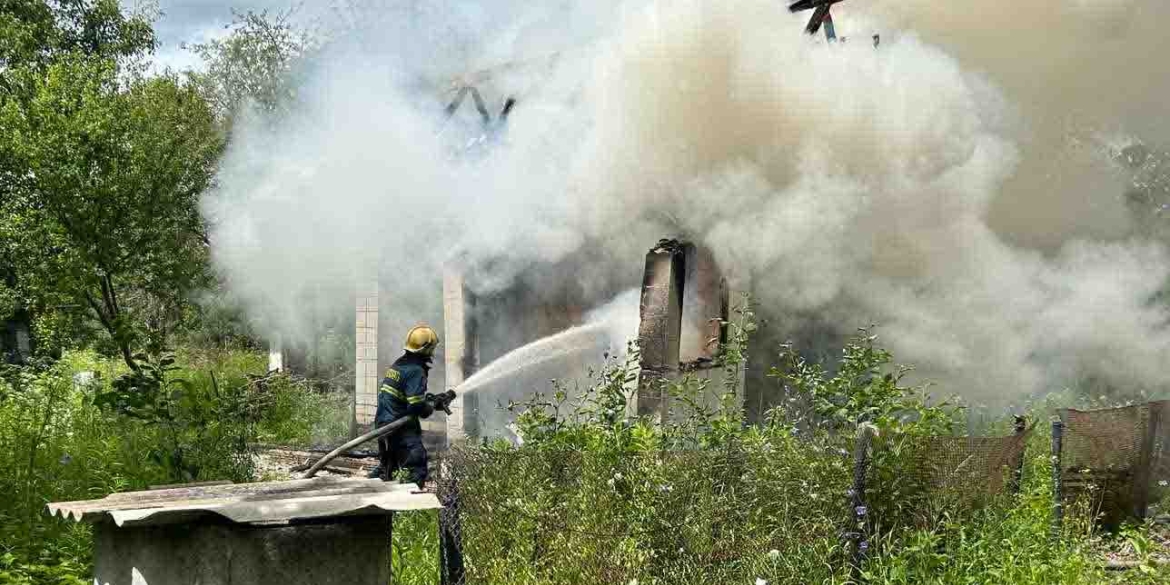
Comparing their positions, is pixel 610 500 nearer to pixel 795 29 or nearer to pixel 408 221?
pixel 795 29

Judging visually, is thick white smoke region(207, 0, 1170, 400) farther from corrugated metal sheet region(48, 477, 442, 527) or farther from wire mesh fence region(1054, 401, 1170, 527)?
corrugated metal sheet region(48, 477, 442, 527)

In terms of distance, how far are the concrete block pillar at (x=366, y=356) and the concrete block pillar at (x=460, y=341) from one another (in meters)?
2.19

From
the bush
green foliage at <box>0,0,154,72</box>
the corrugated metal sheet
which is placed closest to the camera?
the corrugated metal sheet

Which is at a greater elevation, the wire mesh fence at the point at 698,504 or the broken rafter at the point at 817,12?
the broken rafter at the point at 817,12

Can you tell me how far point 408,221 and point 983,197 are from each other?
22.5 feet

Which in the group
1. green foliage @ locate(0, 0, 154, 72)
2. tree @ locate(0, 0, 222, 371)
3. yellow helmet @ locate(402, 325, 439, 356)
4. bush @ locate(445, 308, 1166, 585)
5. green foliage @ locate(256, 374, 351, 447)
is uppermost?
green foliage @ locate(0, 0, 154, 72)

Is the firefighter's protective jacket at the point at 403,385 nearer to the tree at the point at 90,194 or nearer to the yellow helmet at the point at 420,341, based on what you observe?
the yellow helmet at the point at 420,341

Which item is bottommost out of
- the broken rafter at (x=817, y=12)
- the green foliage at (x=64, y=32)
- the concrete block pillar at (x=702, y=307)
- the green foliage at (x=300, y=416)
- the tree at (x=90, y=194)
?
the green foliage at (x=300, y=416)

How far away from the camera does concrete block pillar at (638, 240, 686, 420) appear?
9344mm

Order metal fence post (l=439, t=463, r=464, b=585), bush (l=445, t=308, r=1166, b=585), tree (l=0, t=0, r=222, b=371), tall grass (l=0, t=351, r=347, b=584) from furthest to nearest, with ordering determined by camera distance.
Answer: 1. tree (l=0, t=0, r=222, b=371)
2. tall grass (l=0, t=351, r=347, b=584)
3. metal fence post (l=439, t=463, r=464, b=585)
4. bush (l=445, t=308, r=1166, b=585)

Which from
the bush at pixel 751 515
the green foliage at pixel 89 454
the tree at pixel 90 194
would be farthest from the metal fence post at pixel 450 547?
the tree at pixel 90 194

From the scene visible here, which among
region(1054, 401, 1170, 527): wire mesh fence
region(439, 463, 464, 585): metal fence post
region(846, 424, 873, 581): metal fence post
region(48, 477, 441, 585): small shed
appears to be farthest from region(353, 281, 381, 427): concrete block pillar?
region(48, 477, 441, 585): small shed

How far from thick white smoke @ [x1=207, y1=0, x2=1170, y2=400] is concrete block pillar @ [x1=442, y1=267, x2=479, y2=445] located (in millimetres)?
2089

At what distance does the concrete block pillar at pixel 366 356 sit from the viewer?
15094mm
